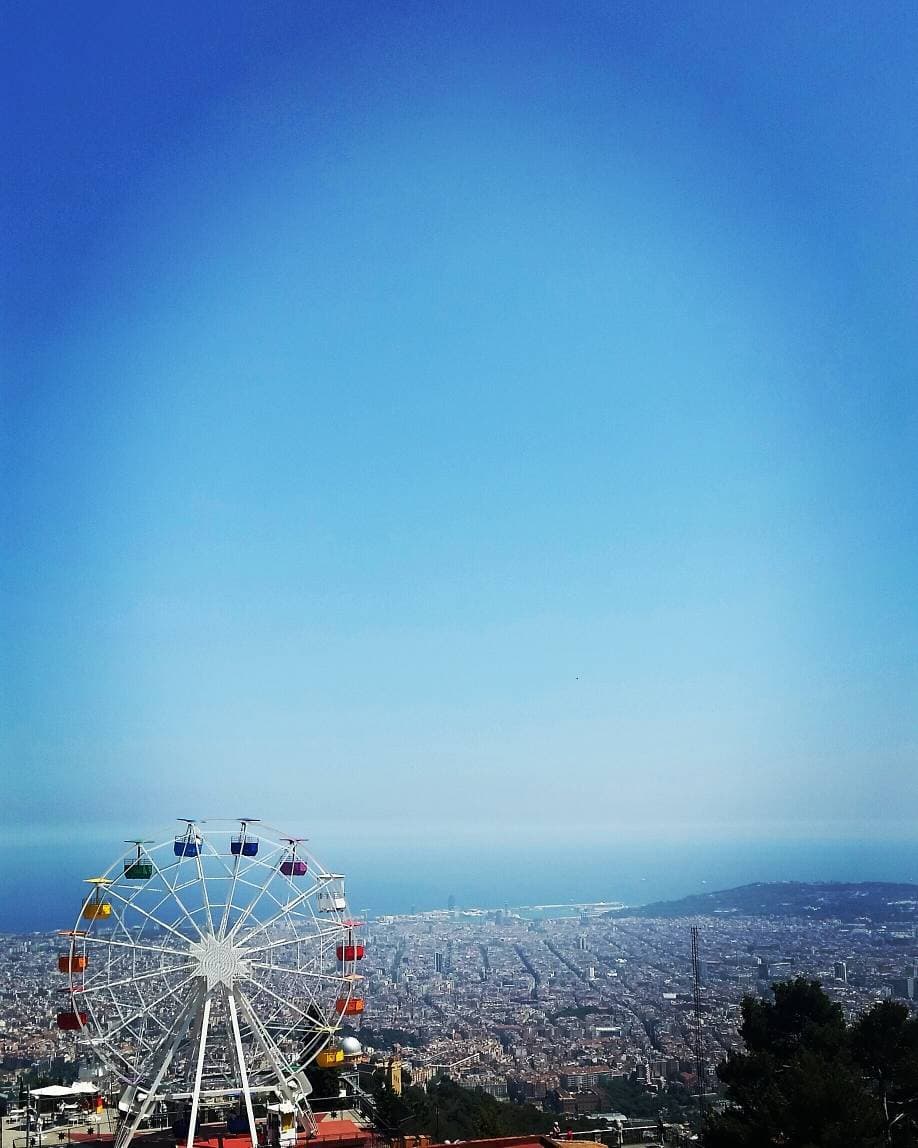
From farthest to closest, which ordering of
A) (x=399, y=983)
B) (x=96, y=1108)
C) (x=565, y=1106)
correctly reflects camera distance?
(x=399, y=983) → (x=565, y=1106) → (x=96, y=1108)

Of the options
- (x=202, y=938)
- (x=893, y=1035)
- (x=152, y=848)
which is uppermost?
(x=152, y=848)

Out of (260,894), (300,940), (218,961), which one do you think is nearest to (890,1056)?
(300,940)

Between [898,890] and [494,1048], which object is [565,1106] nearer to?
[494,1048]

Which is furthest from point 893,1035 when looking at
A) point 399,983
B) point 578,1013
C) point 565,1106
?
point 399,983

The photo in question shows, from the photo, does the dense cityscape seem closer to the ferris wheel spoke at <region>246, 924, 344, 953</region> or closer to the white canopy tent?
the white canopy tent

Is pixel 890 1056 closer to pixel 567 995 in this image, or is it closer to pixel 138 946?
pixel 138 946

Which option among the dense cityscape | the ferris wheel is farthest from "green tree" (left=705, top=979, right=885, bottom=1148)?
the dense cityscape
